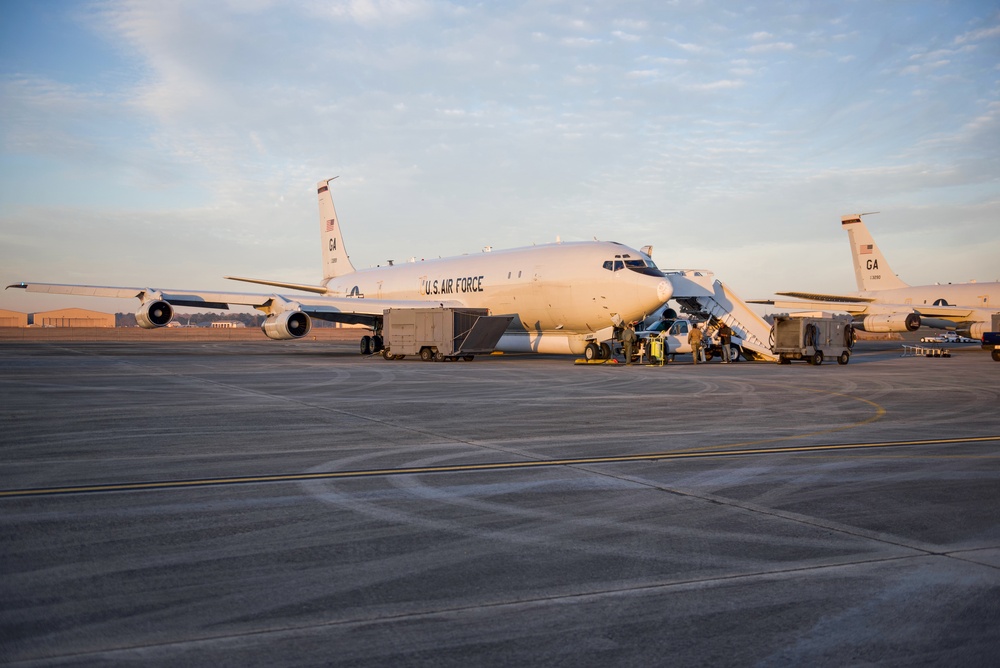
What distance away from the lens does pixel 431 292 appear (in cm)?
4141

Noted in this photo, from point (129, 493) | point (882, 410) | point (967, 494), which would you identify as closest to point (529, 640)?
point (129, 493)

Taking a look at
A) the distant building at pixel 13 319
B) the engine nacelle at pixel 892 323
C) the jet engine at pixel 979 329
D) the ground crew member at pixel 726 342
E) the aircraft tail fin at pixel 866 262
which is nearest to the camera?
the ground crew member at pixel 726 342

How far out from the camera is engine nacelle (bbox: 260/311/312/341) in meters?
34.7

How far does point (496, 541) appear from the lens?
5703 mm

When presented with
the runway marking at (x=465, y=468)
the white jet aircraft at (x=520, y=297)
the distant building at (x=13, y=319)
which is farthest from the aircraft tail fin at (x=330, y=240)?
the distant building at (x=13, y=319)

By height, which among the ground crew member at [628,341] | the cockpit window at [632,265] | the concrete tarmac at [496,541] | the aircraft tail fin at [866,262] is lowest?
the concrete tarmac at [496,541]

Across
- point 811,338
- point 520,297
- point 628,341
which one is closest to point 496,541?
point 628,341

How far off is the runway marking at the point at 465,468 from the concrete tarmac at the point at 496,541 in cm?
5

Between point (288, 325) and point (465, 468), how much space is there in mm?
27422

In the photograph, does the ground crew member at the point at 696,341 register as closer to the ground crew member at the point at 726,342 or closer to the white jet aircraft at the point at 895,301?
the ground crew member at the point at 726,342

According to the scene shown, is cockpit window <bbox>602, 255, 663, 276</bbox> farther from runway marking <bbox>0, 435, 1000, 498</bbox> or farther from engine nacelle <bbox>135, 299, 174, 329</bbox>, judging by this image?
runway marking <bbox>0, 435, 1000, 498</bbox>

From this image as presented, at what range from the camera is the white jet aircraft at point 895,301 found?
146 ft

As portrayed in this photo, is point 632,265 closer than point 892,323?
Yes

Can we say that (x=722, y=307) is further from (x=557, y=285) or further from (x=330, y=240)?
(x=330, y=240)
